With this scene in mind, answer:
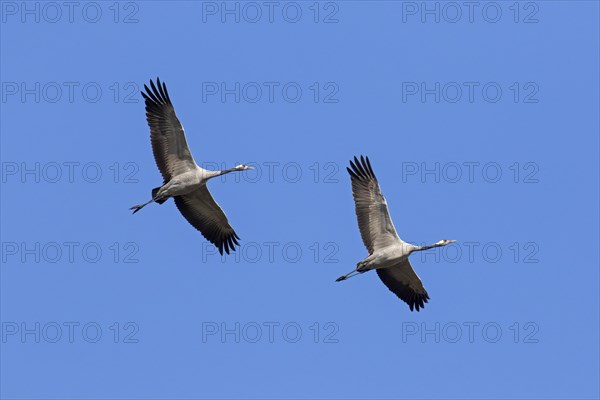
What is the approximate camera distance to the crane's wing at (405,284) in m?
46.9

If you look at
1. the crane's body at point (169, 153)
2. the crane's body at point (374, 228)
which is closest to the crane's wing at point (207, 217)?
the crane's body at point (169, 153)

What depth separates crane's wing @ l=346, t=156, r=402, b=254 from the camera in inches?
1801

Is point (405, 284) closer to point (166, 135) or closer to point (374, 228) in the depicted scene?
point (374, 228)

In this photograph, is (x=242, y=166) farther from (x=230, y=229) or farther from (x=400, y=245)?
(x=400, y=245)

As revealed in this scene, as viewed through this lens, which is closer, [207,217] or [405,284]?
[405,284]

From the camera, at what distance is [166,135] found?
46844mm

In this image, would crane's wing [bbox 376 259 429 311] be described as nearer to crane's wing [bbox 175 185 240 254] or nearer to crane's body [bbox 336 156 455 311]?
crane's body [bbox 336 156 455 311]

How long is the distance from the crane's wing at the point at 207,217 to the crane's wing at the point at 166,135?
1331mm

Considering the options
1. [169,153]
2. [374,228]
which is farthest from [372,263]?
[169,153]

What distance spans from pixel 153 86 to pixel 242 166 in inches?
167

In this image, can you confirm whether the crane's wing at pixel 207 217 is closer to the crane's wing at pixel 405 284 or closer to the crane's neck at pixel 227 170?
the crane's neck at pixel 227 170

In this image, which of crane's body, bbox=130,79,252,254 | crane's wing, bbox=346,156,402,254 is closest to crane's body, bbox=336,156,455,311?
crane's wing, bbox=346,156,402,254

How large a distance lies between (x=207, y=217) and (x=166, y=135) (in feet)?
12.1

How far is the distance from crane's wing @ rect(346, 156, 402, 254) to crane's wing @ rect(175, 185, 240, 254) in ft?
17.6
